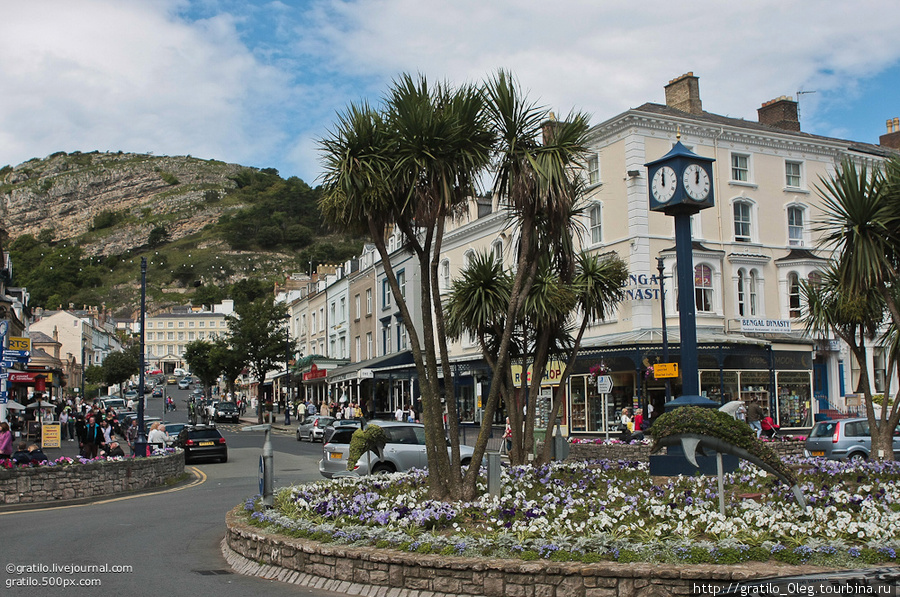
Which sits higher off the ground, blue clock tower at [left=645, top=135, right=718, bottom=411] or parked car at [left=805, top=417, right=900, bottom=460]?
blue clock tower at [left=645, top=135, right=718, bottom=411]

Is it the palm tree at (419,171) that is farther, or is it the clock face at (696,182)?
the clock face at (696,182)

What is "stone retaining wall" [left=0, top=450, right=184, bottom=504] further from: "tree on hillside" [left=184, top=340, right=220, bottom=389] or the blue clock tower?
"tree on hillside" [left=184, top=340, right=220, bottom=389]

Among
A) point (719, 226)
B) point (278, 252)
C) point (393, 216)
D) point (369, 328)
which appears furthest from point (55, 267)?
point (393, 216)

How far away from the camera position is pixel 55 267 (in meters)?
184

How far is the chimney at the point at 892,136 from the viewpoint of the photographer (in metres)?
45.8

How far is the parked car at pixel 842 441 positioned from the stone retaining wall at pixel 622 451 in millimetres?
458

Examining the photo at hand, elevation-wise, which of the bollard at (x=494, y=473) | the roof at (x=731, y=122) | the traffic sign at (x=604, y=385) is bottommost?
the bollard at (x=494, y=473)

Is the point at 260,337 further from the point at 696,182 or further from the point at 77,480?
the point at 696,182

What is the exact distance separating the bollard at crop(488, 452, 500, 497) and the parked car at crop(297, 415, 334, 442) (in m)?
26.2

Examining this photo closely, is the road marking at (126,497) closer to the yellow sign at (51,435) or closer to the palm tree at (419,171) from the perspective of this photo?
the yellow sign at (51,435)

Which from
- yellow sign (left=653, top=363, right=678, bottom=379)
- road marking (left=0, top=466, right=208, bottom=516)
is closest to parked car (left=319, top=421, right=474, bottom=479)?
road marking (left=0, top=466, right=208, bottom=516)

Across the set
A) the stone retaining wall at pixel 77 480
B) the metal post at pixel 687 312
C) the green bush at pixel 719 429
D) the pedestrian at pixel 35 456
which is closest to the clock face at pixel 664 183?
the metal post at pixel 687 312

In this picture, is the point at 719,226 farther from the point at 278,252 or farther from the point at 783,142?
the point at 278,252

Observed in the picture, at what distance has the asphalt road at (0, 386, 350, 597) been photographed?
9.00m
